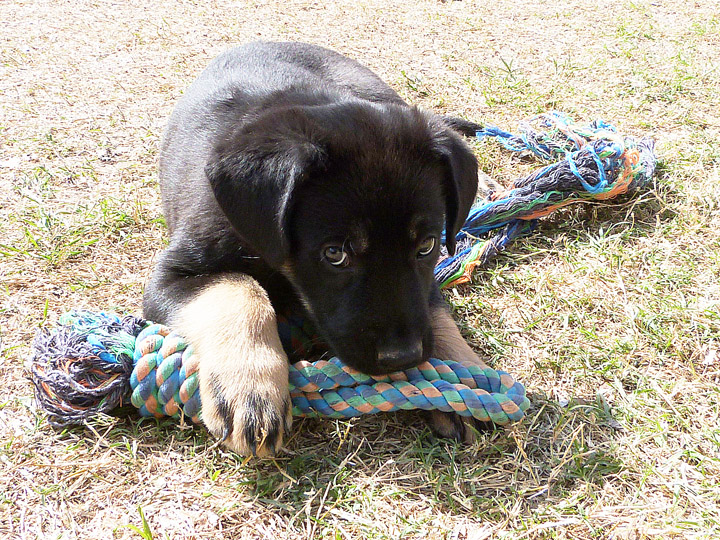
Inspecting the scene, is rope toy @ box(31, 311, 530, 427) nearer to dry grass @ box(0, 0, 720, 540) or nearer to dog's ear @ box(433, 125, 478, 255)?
dry grass @ box(0, 0, 720, 540)

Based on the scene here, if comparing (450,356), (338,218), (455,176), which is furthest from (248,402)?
(455,176)

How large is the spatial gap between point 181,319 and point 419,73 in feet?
13.4

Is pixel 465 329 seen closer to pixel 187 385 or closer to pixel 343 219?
pixel 343 219

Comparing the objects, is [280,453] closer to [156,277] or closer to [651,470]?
[156,277]

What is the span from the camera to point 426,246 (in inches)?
103

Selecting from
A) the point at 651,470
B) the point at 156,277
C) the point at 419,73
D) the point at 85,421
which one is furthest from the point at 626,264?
the point at 419,73

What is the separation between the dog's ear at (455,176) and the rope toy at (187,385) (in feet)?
2.18

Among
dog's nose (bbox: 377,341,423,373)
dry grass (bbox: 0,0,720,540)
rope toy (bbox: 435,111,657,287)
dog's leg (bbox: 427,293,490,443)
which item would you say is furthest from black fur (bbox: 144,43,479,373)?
rope toy (bbox: 435,111,657,287)

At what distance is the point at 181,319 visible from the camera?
2.66 metres

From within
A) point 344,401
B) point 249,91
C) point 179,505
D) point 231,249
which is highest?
point 249,91

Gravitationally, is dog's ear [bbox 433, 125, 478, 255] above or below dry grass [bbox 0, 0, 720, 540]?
above

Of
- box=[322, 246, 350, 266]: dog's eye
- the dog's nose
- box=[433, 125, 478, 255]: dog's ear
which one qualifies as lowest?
the dog's nose

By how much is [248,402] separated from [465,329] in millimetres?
1224

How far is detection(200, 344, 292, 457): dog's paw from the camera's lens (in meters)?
2.22
